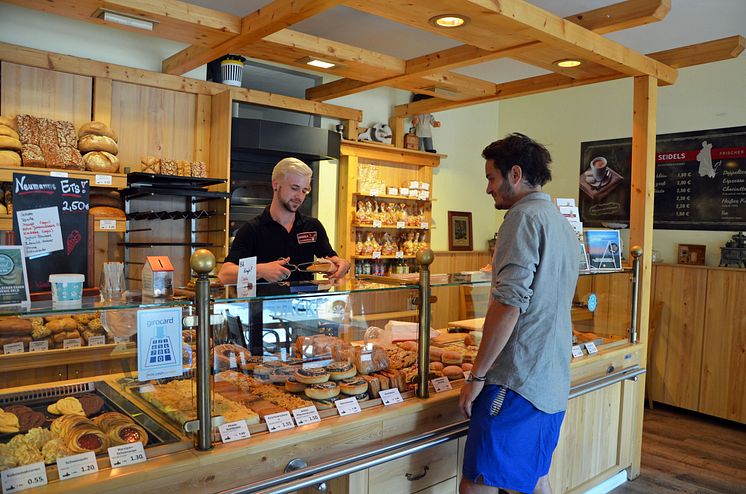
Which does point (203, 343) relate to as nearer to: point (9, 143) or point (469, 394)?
point (469, 394)

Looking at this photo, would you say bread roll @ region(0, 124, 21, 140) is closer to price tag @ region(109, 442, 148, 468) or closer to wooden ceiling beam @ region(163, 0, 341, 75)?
wooden ceiling beam @ region(163, 0, 341, 75)

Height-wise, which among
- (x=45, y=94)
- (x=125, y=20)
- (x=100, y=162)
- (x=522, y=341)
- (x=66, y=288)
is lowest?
(x=522, y=341)

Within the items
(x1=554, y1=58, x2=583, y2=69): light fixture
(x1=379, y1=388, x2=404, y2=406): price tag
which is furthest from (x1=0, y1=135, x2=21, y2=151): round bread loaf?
(x1=554, y1=58, x2=583, y2=69): light fixture

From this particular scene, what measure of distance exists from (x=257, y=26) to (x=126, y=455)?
7.89 feet

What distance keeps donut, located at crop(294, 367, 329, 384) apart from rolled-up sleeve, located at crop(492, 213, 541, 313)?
0.66m

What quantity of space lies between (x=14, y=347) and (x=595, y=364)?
9.14 ft

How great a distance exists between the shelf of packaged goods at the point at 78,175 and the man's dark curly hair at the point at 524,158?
2.52 meters

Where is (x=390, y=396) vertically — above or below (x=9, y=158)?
below

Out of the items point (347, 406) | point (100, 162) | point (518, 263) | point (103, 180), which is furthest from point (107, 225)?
point (518, 263)

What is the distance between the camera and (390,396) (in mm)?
2270

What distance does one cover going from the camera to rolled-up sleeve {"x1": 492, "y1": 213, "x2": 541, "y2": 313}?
2053 millimetres

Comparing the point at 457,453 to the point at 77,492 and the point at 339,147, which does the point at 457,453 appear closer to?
the point at 77,492

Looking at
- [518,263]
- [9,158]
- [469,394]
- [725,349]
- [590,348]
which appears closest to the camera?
[518,263]

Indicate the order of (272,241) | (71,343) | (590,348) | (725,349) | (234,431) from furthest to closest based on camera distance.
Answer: (725,349), (590,348), (272,241), (71,343), (234,431)
